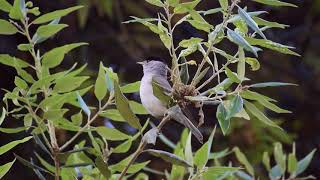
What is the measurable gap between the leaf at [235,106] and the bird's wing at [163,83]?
0.07 metres

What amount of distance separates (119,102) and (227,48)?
1280 mm

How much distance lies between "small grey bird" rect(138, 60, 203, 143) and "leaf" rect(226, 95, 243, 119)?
4 centimetres

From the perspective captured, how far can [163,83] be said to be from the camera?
0.87 m

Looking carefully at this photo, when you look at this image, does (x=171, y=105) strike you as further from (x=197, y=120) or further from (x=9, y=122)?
(x=9, y=122)

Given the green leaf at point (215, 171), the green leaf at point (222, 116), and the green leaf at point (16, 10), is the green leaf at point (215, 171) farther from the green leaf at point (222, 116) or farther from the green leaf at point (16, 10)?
the green leaf at point (16, 10)

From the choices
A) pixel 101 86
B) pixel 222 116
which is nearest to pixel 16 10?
pixel 101 86

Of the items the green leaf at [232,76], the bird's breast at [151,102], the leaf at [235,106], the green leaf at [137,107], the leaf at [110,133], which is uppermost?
the green leaf at [232,76]

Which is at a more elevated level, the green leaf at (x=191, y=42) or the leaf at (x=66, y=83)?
the green leaf at (x=191, y=42)

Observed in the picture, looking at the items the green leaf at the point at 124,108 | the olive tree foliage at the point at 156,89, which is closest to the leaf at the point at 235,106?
the olive tree foliage at the point at 156,89

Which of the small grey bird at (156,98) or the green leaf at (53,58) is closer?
the small grey bird at (156,98)

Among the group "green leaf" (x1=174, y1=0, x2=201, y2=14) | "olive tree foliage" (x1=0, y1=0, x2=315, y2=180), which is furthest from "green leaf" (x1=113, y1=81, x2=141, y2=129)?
"green leaf" (x1=174, y1=0, x2=201, y2=14)

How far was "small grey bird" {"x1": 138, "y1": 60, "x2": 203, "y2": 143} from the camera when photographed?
80 centimetres

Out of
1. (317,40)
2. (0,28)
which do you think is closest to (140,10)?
(317,40)

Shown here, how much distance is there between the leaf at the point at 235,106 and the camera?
2.57ft
